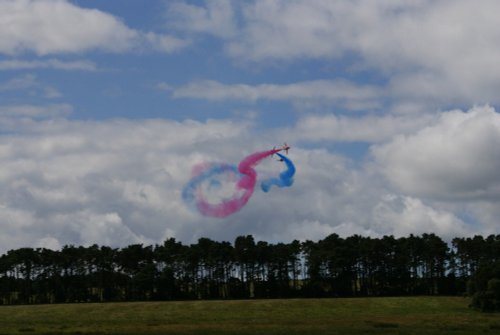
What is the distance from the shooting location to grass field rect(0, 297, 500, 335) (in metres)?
84.2

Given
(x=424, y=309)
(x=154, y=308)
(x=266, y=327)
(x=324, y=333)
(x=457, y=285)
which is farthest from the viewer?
(x=457, y=285)

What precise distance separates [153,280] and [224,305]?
1953 inches

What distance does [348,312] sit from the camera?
13250 cm

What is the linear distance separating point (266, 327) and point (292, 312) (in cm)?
4282

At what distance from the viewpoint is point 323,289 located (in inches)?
7864

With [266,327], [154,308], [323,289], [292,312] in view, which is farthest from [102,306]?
[266,327]


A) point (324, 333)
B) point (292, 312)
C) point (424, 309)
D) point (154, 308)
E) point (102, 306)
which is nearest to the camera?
point (324, 333)

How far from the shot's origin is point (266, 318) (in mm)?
111812

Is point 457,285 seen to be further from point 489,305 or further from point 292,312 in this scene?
point 292,312

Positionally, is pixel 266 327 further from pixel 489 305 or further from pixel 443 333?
pixel 489 305

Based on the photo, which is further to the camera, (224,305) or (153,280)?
(153,280)

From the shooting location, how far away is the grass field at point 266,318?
8425 cm

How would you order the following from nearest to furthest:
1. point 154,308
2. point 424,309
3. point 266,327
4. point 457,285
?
point 266,327, point 424,309, point 154,308, point 457,285

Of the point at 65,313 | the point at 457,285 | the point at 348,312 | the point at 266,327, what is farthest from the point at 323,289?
the point at 266,327
